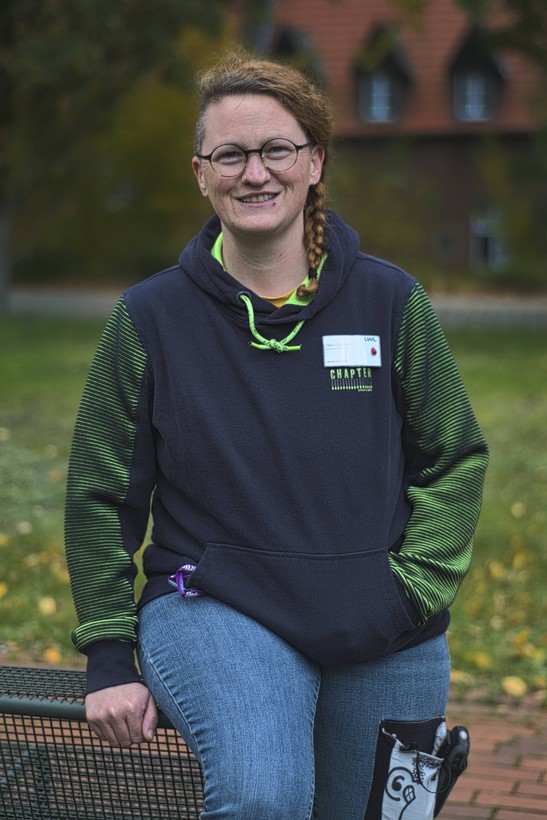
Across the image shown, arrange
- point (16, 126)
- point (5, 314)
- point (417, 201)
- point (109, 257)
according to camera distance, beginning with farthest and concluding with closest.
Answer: point (109, 257)
point (417, 201)
point (5, 314)
point (16, 126)

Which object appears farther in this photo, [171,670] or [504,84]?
[504,84]

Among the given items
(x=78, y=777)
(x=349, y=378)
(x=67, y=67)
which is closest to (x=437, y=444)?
(x=349, y=378)

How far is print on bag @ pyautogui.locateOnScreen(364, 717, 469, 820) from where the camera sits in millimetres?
2592

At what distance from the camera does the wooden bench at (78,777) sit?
9.34ft

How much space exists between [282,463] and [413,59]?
34.9 metres

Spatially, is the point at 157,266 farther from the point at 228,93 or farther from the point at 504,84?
the point at 228,93

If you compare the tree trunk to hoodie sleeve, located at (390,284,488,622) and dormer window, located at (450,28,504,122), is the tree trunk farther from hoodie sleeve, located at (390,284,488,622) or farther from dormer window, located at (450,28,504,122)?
hoodie sleeve, located at (390,284,488,622)

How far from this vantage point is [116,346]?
269 centimetres

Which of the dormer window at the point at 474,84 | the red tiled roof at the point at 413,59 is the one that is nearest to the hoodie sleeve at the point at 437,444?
the red tiled roof at the point at 413,59

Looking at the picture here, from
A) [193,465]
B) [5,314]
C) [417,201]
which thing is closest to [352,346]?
[193,465]

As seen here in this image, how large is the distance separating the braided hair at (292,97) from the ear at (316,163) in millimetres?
10

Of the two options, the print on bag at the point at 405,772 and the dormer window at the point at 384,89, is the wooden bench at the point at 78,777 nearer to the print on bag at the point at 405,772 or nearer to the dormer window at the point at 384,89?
the print on bag at the point at 405,772

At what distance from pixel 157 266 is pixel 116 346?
31663mm

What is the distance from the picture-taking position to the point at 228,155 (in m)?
2.72
